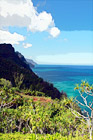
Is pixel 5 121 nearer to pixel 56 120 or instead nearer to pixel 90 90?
pixel 56 120

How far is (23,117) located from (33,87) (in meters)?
34.2

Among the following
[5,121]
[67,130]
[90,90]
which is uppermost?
[90,90]

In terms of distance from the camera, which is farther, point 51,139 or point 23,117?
point 23,117

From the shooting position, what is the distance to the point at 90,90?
7129 mm

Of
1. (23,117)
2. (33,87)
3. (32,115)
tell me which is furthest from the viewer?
(33,87)

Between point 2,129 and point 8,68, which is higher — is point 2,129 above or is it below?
below

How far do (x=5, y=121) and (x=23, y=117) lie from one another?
3142 millimetres

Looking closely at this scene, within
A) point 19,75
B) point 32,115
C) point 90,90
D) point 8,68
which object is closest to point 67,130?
point 32,115

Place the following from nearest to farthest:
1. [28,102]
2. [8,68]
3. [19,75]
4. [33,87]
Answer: [28,102]
[33,87]
[19,75]
[8,68]

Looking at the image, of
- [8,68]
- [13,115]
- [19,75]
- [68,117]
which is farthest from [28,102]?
[8,68]

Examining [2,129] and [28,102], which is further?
[28,102]

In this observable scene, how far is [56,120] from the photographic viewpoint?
934 inches

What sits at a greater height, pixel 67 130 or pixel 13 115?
pixel 13 115

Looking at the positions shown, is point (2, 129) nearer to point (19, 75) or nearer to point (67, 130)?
point (67, 130)
